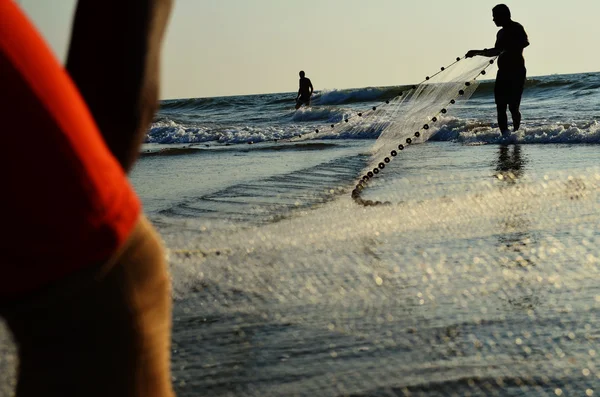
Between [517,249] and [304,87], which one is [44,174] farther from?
[304,87]

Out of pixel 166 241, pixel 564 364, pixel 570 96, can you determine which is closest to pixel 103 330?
pixel 564 364

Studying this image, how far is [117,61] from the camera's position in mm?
972

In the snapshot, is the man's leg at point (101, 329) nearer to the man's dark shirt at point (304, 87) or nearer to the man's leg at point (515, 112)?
→ the man's leg at point (515, 112)

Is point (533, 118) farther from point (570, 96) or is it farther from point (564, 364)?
point (564, 364)

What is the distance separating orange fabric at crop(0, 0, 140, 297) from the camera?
839 millimetres

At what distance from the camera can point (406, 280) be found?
4.41 metres

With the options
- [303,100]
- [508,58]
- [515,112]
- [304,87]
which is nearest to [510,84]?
[508,58]

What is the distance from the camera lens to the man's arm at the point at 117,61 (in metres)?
0.97

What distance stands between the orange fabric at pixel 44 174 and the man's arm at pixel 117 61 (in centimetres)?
7

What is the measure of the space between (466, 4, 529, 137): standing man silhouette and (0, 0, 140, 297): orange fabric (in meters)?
11.0

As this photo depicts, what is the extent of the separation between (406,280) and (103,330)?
3.52m

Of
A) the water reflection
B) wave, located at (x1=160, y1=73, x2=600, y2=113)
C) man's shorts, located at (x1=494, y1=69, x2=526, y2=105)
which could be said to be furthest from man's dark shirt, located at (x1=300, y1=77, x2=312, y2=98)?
the water reflection

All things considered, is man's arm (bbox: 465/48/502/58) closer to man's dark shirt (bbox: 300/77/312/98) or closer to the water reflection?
the water reflection

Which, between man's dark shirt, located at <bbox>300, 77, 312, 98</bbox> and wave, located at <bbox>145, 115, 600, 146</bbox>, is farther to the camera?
man's dark shirt, located at <bbox>300, 77, 312, 98</bbox>
